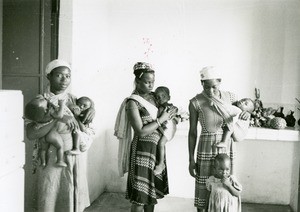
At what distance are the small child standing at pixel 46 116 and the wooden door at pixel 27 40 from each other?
770mm

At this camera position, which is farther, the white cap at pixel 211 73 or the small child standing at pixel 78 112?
the white cap at pixel 211 73

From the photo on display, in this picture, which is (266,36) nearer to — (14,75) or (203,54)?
(203,54)

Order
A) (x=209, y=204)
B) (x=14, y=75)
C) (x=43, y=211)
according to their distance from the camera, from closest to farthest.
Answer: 1. (x=43, y=211)
2. (x=209, y=204)
3. (x=14, y=75)

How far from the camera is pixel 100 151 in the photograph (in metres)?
4.07

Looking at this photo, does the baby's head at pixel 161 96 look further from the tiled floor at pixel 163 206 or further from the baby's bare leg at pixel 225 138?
the tiled floor at pixel 163 206

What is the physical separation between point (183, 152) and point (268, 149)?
910 millimetres

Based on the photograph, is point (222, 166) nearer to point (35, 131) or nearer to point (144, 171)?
point (144, 171)

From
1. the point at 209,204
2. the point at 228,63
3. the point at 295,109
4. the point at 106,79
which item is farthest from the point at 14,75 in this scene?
the point at 295,109

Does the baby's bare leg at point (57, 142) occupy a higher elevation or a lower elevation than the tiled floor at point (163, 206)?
higher

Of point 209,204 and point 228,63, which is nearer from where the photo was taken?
point 209,204

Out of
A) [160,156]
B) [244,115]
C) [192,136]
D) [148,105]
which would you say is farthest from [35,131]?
[244,115]

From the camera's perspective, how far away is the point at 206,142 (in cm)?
283

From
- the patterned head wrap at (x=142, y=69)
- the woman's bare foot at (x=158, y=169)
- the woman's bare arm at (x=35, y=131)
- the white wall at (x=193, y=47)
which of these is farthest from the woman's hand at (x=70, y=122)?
the white wall at (x=193, y=47)

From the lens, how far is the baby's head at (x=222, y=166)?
8.34 feet
